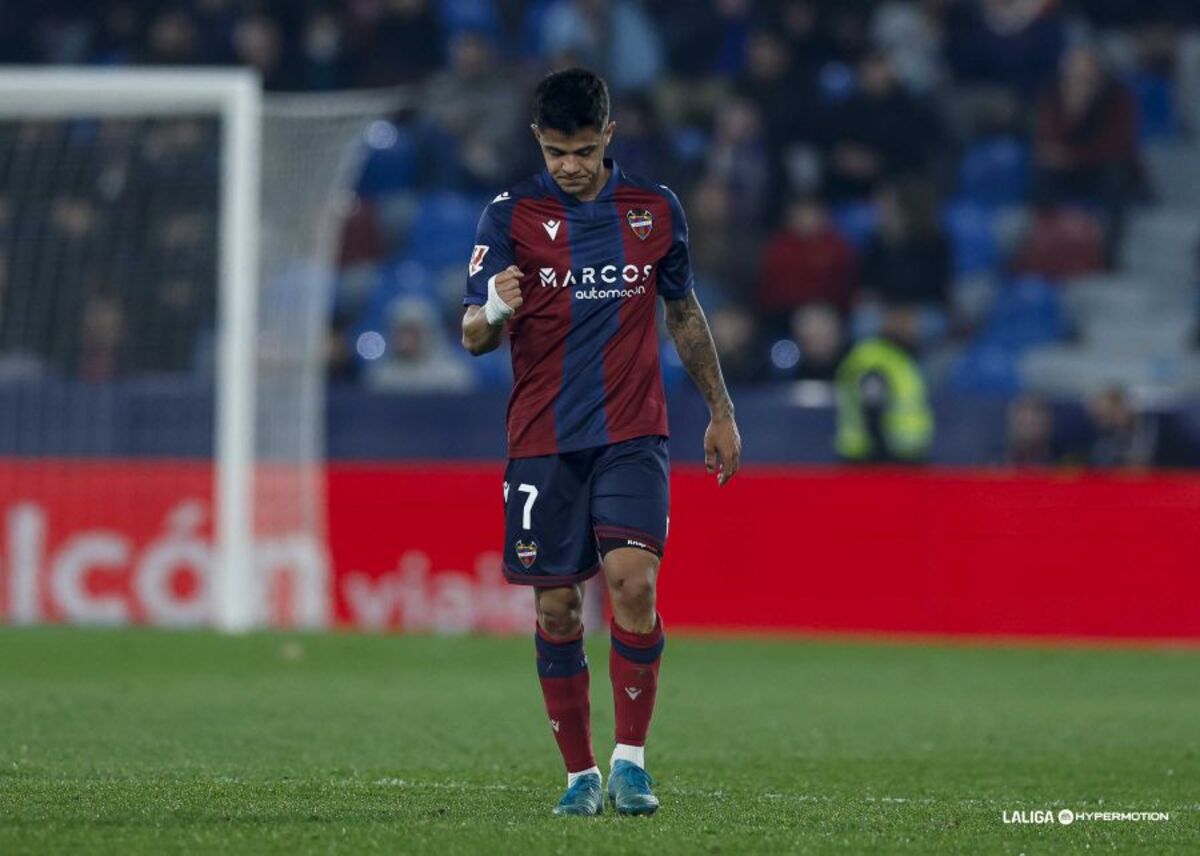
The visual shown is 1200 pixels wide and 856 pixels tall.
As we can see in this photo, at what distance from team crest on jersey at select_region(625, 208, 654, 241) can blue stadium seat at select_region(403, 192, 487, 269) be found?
38.9 ft

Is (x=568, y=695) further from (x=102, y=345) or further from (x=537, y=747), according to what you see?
(x=102, y=345)

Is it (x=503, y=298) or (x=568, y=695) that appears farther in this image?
(x=568, y=695)

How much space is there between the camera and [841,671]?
12.4 meters

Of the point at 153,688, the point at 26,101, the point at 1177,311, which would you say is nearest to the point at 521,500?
the point at 153,688

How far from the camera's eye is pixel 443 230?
60.7 ft

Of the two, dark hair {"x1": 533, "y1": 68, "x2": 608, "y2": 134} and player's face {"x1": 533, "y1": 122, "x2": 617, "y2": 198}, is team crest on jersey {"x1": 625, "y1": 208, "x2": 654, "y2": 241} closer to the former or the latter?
player's face {"x1": 533, "y1": 122, "x2": 617, "y2": 198}

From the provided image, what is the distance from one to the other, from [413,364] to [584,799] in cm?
1038

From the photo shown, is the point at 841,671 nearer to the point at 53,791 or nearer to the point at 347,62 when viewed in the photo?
the point at 53,791

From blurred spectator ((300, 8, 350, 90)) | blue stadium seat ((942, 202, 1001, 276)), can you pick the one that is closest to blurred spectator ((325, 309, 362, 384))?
blurred spectator ((300, 8, 350, 90))

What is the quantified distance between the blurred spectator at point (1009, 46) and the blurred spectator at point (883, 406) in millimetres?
4548

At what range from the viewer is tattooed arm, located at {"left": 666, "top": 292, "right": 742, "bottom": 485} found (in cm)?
658

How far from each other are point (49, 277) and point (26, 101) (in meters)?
1.24

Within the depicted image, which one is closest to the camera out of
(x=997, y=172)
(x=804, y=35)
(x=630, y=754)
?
(x=630, y=754)

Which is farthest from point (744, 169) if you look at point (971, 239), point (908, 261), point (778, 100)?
point (971, 239)
